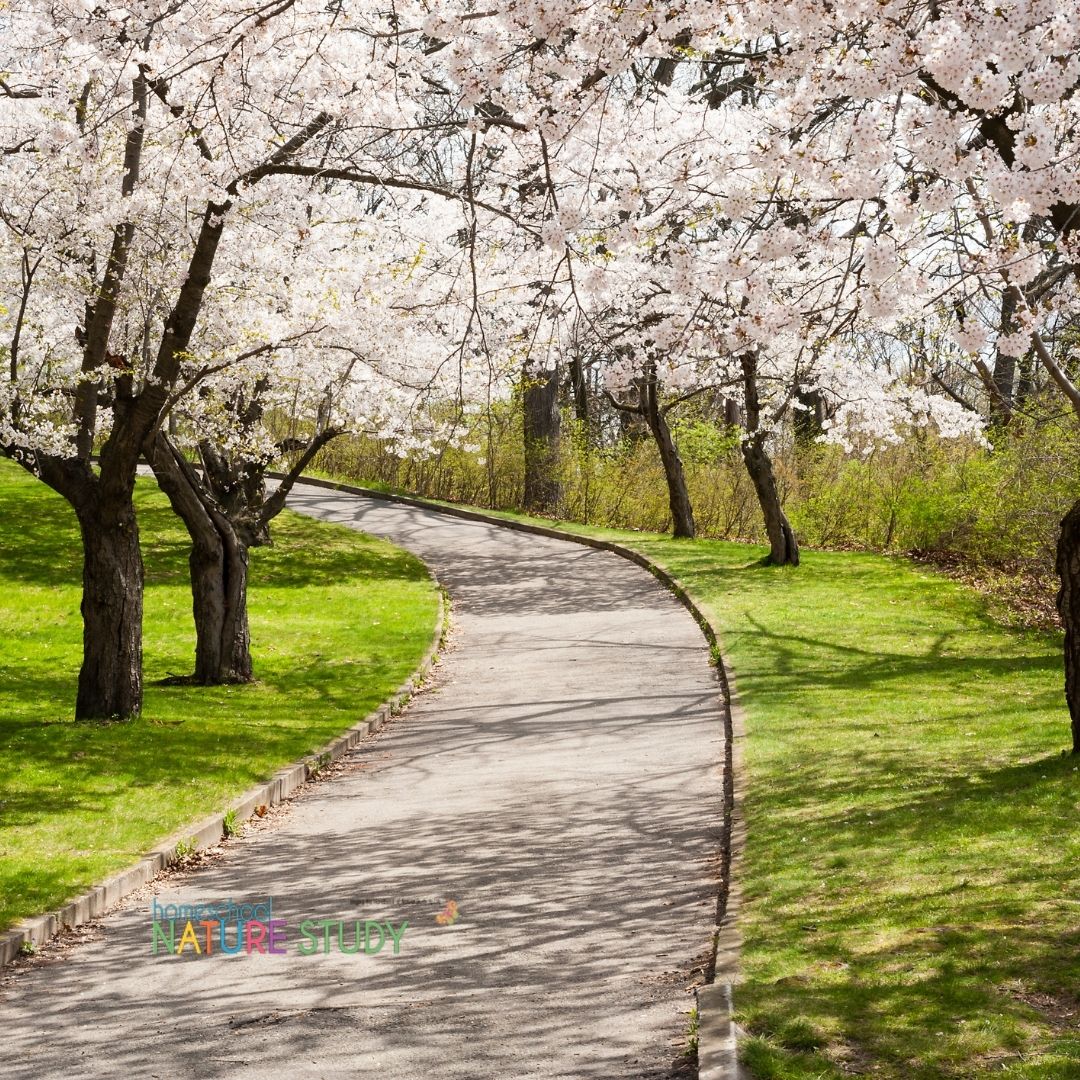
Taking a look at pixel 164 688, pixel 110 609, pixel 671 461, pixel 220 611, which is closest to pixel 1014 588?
pixel 671 461

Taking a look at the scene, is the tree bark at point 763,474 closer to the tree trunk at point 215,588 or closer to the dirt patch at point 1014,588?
the dirt patch at point 1014,588

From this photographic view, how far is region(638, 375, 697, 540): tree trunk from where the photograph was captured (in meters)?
26.7

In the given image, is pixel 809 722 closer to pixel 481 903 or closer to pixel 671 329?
pixel 671 329

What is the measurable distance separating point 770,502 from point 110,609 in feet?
45.6

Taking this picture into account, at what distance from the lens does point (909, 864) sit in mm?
6926

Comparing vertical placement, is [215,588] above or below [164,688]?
above

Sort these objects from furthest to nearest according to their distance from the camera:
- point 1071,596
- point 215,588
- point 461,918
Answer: point 215,588 → point 1071,596 → point 461,918

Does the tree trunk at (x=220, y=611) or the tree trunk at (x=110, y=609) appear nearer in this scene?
the tree trunk at (x=110, y=609)

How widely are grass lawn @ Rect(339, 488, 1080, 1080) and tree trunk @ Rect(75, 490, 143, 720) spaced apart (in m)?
5.61

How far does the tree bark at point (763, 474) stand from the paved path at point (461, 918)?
9.29 m

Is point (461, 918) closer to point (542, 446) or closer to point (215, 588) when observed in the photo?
point (215, 588)

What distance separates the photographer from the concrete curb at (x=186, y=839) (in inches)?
259

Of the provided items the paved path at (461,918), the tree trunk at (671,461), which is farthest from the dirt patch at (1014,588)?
the paved path at (461,918)

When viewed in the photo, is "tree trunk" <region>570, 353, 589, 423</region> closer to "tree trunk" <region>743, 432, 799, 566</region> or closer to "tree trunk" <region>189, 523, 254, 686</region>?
"tree trunk" <region>743, 432, 799, 566</region>
